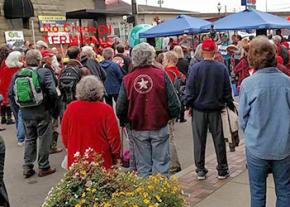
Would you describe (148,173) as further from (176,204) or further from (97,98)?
(176,204)

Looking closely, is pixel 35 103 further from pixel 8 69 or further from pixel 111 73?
pixel 8 69

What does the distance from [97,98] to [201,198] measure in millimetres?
1770

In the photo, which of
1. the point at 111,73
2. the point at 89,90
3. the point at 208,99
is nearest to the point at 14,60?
the point at 111,73

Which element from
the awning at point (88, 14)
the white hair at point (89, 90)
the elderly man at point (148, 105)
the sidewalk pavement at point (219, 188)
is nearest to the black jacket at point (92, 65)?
the sidewalk pavement at point (219, 188)

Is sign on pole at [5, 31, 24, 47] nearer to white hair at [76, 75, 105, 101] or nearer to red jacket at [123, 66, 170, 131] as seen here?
red jacket at [123, 66, 170, 131]

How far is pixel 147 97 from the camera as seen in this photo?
4.57 meters

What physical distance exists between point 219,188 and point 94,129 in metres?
1.96

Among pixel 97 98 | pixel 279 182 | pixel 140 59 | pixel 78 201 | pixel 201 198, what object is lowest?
pixel 201 198

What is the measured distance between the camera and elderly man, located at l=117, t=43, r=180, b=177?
15.0ft

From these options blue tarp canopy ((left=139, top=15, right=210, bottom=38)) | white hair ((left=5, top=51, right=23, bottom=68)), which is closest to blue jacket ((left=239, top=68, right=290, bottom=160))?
white hair ((left=5, top=51, right=23, bottom=68))

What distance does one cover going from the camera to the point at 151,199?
263 centimetres

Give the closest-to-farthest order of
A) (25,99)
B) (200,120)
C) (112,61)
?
(200,120) → (25,99) → (112,61)

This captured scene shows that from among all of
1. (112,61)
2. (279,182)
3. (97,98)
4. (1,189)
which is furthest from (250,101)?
(112,61)

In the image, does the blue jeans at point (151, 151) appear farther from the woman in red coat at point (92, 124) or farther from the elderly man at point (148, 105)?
the woman in red coat at point (92, 124)
